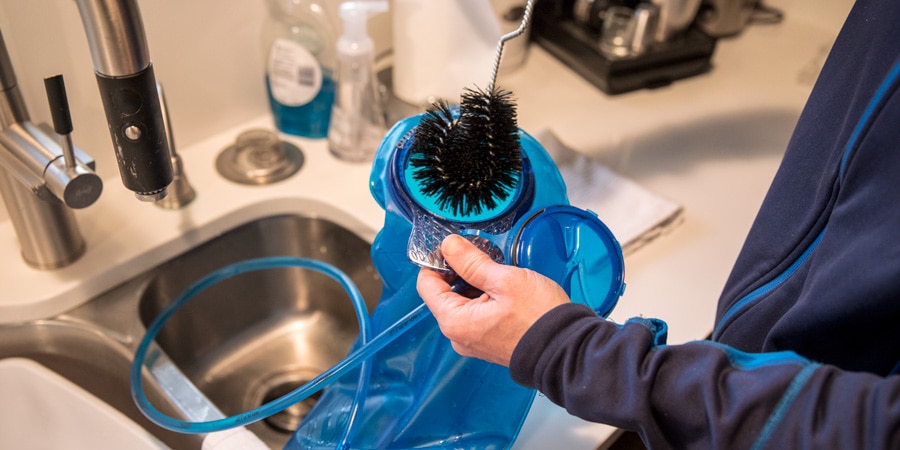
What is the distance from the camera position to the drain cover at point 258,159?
3.16 ft

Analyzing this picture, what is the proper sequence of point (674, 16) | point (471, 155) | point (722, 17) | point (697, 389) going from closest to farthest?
point (697, 389) → point (471, 155) → point (674, 16) → point (722, 17)

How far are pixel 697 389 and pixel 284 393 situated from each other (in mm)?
598

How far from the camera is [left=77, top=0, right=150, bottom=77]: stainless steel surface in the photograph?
513 millimetres

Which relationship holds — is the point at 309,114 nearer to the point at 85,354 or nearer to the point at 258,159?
the point at 258,159

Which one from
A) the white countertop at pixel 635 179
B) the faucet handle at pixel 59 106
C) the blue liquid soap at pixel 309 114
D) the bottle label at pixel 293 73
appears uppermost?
the faucet handle at pixel 59 106

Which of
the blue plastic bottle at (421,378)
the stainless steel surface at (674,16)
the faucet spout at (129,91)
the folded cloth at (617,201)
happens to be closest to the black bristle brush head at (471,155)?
the blue plastic bottle at (421,378)

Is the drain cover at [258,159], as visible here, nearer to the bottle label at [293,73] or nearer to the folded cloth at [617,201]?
the bottle label at [293,73]

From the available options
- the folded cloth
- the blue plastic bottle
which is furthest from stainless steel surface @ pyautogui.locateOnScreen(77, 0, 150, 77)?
the folded cloth

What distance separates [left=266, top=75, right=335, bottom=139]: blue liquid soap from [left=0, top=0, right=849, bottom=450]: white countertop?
0.02m

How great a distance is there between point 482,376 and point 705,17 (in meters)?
0.91

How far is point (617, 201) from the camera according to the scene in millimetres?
946

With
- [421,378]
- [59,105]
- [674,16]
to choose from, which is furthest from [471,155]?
[674,16]

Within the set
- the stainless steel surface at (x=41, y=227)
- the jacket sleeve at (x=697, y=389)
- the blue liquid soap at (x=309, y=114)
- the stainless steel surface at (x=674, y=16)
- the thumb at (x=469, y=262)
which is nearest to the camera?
the jacket sleeve at (x=697, y=389)

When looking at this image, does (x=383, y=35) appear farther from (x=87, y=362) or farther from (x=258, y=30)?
(x=87, y=362)
